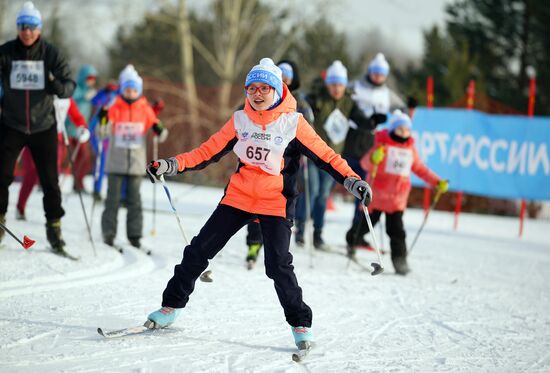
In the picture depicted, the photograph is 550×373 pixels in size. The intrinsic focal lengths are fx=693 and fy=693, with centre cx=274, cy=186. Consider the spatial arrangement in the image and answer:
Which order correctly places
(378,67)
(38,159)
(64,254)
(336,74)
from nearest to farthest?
(38,159)
(64,254)
(336,74)
(378,67)

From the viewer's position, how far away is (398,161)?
7.02 metres

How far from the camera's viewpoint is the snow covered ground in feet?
12.5

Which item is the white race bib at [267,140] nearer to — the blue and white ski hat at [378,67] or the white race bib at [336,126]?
the white race bib at [336,126]

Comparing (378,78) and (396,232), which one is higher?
(378,78)

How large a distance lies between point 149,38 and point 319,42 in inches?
330

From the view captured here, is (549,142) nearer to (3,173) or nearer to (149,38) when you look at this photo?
(3,173)

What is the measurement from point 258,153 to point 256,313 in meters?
1.37

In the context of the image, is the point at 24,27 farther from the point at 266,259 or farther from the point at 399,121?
the point at 399,121

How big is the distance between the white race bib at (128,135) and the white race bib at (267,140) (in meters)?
3.03

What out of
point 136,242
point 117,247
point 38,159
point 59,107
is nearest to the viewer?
point 38,159

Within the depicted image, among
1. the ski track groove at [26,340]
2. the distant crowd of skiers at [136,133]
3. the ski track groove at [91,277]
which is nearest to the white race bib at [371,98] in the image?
the distant crowd of skiers at [136,133]

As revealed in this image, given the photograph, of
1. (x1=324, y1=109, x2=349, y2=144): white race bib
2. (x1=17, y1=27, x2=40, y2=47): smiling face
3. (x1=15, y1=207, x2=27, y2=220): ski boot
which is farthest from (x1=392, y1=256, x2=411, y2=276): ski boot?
(x1=15, y1=207, x2=27, y2=220): ski boot

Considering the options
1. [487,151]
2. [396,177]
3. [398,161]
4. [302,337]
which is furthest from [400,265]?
[487,151]

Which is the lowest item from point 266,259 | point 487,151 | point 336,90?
point 266,259
